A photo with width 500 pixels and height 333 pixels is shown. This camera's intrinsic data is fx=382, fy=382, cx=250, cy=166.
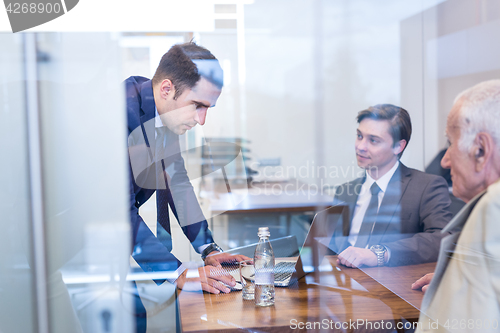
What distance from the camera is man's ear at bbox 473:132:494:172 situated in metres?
1.15

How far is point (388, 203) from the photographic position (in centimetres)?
169

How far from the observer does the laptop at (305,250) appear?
127 centimetres

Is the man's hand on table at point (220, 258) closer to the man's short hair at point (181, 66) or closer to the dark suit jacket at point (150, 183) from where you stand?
the dark suit jacket at point (150, 183)

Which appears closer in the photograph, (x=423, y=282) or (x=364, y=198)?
(x=423, y=282)

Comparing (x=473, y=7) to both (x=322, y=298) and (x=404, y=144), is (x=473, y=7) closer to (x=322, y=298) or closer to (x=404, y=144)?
(x=404, y=144)

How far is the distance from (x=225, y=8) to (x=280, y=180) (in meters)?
0.83

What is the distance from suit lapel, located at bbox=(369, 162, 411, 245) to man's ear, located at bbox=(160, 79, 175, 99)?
1.05m

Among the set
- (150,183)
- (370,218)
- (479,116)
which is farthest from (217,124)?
(479,116)

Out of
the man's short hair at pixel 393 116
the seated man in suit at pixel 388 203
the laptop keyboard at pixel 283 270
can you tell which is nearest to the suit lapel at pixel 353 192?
the seated man in suit at pixel 388 203

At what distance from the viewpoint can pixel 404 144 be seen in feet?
5.80

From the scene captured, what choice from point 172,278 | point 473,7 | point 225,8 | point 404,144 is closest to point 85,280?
point 172,278

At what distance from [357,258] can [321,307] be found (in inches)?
14.0

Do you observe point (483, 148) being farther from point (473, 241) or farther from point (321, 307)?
point (321, 307)

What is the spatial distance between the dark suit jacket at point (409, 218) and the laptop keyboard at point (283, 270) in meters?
0.28
